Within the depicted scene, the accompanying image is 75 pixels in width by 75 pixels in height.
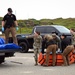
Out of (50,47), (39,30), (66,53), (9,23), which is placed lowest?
(66,53)

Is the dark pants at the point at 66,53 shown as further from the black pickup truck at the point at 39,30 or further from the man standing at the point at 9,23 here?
the black pickup truck at the point at 39,30

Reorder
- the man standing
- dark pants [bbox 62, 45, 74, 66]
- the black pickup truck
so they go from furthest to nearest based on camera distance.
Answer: the black pickup truck → the man standing → dark pants [bbox 62, 45, 74, 66]

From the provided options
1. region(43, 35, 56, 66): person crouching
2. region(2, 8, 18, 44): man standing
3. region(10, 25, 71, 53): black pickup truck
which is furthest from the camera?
region(10, 25, 71, 53): black pickup truck

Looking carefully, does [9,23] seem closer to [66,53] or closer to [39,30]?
[66,53]

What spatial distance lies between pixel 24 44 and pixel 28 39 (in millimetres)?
417

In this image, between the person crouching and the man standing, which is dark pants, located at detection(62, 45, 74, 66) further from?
the man standing

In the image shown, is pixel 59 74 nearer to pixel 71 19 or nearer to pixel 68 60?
pixel 68 60

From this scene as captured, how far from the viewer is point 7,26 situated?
17000 mm

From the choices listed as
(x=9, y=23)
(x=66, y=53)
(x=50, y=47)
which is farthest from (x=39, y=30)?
(x=50, y=47)

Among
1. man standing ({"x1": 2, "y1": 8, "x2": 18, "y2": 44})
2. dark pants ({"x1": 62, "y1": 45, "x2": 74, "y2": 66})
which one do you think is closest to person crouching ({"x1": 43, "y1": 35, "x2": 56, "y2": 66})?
dark pants ({"x1": 62, "y1": 45, "x2": 74, "y2": 66})

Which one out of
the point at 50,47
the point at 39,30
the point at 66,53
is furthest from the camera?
A: the point at 39,30

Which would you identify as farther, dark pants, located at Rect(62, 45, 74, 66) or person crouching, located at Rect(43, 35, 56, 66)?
dark pants, located at Rect(62, 45, 74, 66)

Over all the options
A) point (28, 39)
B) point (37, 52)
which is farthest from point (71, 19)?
point (37, 52)

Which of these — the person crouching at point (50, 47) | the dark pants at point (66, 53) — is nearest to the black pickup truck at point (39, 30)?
the dark pants at point (66, 53)
